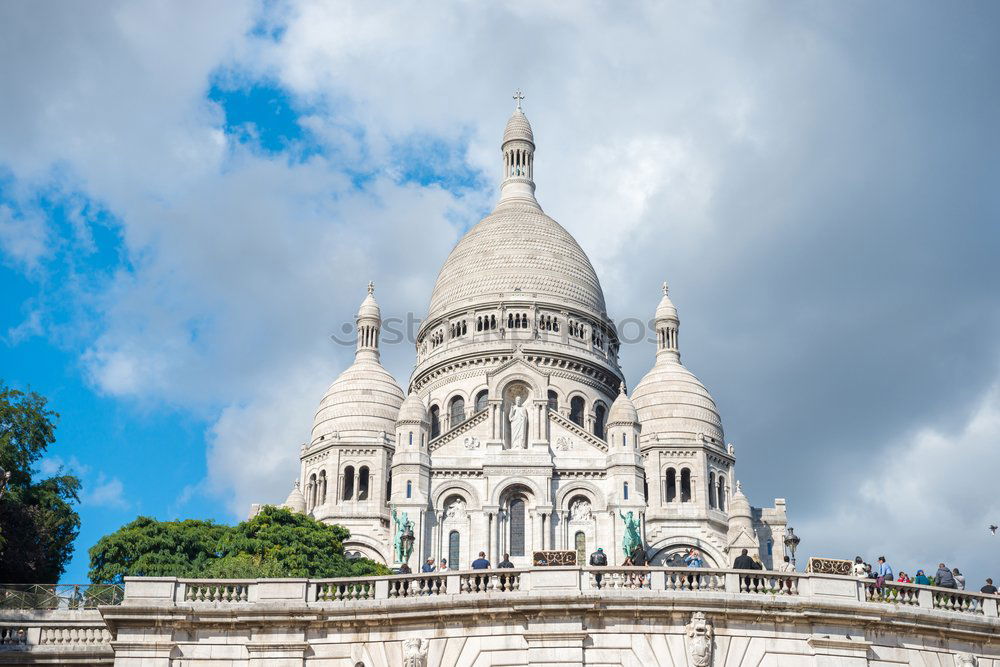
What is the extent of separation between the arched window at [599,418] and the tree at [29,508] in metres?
43.0

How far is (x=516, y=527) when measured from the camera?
247 ft

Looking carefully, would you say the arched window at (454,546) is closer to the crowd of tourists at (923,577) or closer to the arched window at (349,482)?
the arched window at (349,482)

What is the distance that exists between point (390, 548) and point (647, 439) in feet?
52.0

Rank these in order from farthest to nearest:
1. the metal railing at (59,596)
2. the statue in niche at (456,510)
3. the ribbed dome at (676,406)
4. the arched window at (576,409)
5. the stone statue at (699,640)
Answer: the arched window at (576,409)
the ribbed dome at (676,406)
the statue in niche at (456,510)
the metal railing at (59,596)
the stone statue at (699,640)

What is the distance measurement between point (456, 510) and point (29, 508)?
110 ft

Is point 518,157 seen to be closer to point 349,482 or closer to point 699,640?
point 349,482

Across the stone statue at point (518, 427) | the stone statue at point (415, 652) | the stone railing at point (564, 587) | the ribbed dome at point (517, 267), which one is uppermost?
the ribbed dome at point (517, 267)

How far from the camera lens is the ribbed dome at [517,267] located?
92562 millimetres

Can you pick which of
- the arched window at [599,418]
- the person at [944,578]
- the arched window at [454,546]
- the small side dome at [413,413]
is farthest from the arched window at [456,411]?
the person at [944,578]

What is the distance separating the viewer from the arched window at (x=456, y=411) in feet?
285

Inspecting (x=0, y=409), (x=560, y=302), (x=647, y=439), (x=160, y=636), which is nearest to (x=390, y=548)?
(x=647, y=439)

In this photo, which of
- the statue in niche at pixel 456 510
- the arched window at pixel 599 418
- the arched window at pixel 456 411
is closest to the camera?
the statue in niche at pixel 456 510

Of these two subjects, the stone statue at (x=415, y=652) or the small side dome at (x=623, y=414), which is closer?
the stone statue at (x=415, y=652)

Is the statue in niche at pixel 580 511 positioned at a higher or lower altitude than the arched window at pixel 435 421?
lower
